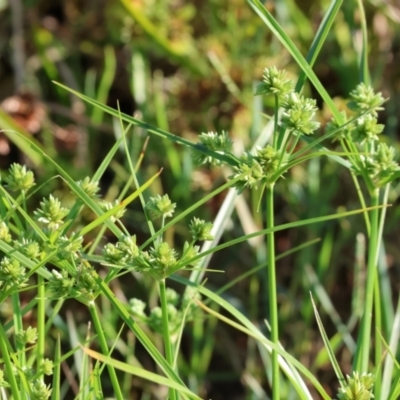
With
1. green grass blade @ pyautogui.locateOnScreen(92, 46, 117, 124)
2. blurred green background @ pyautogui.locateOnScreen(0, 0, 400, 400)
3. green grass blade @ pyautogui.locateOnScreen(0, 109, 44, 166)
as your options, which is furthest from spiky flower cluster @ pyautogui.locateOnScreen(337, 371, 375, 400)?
green grass blade @ pyautogui.locateOnScreen(92, 46, 117, 124)

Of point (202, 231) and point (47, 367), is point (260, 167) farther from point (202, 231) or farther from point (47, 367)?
point (47, 367)

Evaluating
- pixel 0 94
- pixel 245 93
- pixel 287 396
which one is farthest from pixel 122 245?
pixel 0 94

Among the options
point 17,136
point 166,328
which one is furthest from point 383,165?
point 17,136

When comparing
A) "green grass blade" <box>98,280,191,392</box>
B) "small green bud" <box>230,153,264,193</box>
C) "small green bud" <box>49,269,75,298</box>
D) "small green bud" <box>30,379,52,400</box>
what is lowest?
"small green bud" <box>30,379,52,400</box>

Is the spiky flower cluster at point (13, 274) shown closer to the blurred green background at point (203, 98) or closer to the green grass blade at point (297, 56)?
the green grass blade at point (297, 56)

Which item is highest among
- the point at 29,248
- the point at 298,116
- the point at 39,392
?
the point at 298,116

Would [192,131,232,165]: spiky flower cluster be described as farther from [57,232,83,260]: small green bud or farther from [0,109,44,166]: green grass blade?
[0,109,44,166]: green grass blade
